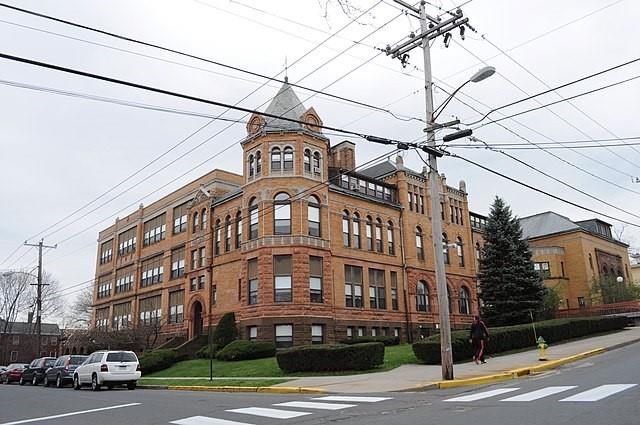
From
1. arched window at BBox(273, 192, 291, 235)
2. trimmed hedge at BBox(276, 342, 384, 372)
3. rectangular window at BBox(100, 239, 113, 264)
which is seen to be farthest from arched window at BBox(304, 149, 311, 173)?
rectangular window at BBox(100, 239, 113, 264)

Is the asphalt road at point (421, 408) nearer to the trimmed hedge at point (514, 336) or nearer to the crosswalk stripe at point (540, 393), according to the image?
the crosswalk stripe at point (540, 393)

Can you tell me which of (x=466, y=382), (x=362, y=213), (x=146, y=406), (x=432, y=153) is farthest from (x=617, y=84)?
(x=362, y=213)

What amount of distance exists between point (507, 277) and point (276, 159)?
1753 centimetres

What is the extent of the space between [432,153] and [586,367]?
28.2 feet

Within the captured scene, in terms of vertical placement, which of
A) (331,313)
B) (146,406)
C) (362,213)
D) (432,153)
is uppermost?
(362,213)

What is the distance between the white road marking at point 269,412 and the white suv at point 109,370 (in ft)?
41.3

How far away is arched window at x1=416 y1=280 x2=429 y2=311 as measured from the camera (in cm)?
4150

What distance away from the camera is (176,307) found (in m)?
45.4

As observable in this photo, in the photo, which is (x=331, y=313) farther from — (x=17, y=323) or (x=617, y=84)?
(x=17, y=323)

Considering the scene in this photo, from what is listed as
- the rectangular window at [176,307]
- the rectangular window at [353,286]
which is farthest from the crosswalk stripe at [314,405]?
the rectangular window at [176,307]

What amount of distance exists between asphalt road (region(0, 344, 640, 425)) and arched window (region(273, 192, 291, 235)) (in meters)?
18.9

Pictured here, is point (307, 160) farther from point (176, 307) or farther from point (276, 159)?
point (176, 307)

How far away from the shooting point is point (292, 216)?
3400 centimetres

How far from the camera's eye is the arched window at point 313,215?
1364 inches
